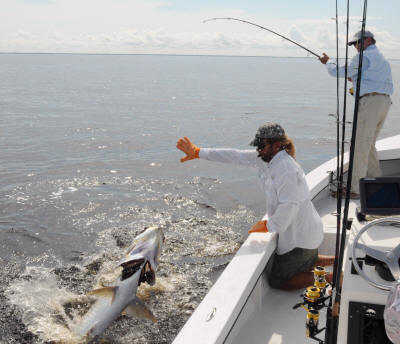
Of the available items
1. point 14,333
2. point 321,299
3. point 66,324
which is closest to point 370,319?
point 321,299

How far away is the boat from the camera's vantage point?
6.52 feet

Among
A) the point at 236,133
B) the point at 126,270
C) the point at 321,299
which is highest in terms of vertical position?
the point at 321,299

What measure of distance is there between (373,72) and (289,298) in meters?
2.94

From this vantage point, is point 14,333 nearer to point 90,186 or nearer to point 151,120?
point 90,186

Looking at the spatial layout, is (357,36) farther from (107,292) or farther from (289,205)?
(107,292)

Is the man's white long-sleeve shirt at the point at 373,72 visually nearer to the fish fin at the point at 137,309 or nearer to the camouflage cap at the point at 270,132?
the camouflage cap at the point at 270,132

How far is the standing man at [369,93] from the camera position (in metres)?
4.92

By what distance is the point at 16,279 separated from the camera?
19.1 ft

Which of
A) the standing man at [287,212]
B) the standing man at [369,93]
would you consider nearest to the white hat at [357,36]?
the standing man at [369,93]

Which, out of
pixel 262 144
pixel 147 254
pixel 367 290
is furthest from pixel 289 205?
pixel 147 254

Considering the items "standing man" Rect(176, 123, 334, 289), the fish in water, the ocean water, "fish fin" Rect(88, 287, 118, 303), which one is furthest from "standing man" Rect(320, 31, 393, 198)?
"fish fin" Rect(88, 287, 118, 303)

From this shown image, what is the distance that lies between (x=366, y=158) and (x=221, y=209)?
4.02 metres

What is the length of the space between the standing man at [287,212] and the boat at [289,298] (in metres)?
0.12

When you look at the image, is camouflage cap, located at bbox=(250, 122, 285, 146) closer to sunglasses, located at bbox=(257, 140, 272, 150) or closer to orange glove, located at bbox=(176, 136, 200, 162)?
sunglasses, located at bbox=(257, 140, 272, 150)
